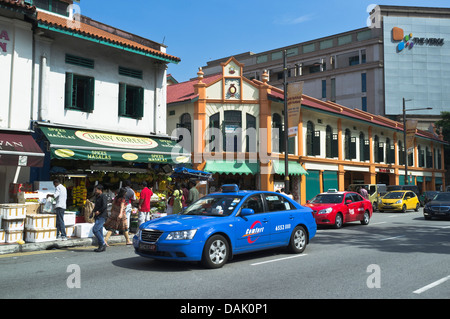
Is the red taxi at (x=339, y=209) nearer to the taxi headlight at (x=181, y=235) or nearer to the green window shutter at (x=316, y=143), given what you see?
the taxi headlight at (x=181, y=235)

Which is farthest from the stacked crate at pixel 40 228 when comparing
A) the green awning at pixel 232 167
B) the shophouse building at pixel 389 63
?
the shophouse building at pixel 389 63

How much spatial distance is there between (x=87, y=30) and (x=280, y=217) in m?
12.6

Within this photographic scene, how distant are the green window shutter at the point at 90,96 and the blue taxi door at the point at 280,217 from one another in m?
9.69

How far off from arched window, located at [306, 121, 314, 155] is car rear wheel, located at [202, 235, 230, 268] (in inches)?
878

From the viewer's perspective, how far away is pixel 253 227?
8500 millimetres

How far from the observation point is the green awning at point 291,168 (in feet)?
84.9

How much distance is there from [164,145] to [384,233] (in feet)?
31.5

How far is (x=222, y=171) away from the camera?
24.1 m

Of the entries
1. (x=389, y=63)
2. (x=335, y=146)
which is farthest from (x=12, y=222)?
(x=389, y=63)

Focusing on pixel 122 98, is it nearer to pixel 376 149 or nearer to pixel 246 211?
pixel 246 211

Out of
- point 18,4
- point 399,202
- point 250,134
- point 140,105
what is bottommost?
point 399,202

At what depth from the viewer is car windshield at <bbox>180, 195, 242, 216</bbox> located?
8.45 meters

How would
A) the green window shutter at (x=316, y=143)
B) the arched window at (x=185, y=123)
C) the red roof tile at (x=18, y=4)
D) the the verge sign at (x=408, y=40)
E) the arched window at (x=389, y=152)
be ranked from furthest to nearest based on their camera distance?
the the verge sign at (x=408, y=40), the arched window at (x=389, y=152), the green window shutter at (x=316, y=143), the arched window at (x=185, y=123), the red roof tile at (x=18, y=4)
